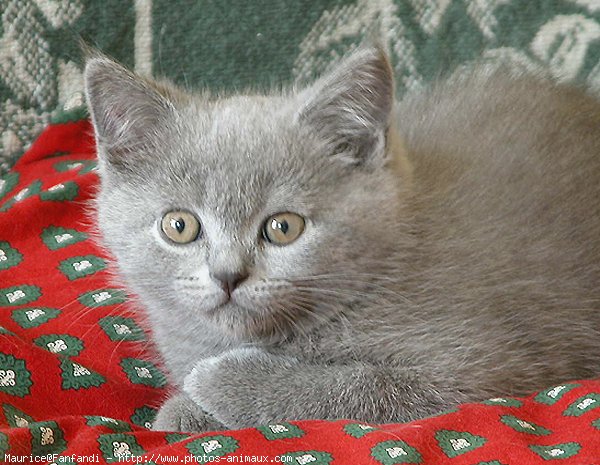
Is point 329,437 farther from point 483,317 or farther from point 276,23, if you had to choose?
point 276,23

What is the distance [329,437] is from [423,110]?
800 millimetres

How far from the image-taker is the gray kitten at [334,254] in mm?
1345

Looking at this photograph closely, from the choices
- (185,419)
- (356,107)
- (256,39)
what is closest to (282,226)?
(356,107)

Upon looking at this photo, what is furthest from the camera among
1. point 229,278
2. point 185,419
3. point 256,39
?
point 256,39

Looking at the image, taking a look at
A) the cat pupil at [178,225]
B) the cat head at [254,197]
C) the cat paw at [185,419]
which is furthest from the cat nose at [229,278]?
the cat paw at [185,419]

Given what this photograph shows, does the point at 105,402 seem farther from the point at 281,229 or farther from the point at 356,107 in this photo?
the point at 356,107

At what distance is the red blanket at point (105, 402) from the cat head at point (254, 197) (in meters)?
0.18

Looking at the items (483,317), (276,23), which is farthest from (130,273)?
(276,23)

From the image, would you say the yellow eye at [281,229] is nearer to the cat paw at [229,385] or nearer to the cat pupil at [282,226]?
the cat pupil at [282,226]

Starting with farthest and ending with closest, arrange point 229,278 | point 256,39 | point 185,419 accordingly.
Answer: point 256,39
point 185,419
point 229,278

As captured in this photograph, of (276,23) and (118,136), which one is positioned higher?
(276,23)

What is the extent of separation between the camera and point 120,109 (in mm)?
Answer: 1475

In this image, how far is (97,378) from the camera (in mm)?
1498

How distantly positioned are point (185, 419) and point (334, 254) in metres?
0.34
